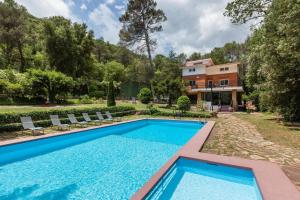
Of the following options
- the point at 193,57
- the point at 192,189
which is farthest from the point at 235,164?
the point at 193,57

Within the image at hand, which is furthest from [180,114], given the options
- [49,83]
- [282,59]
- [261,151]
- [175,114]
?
[49,83]

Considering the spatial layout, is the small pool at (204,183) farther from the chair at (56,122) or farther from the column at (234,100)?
the column at (234,100)

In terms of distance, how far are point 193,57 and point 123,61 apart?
18.9m

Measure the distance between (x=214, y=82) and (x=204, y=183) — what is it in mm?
27455

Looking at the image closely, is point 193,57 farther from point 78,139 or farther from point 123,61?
point 78,139

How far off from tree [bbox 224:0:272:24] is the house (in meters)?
12.6

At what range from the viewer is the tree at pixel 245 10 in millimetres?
15852

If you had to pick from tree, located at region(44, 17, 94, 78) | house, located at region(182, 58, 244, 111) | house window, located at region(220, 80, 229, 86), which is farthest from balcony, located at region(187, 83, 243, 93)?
tree, located at region(44, 17, 94, 78)

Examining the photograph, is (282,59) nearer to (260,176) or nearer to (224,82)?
(260,176)

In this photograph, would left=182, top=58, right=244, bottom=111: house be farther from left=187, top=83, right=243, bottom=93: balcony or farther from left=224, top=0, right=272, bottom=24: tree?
left=224, top=0, right=272, bottom=24: tree

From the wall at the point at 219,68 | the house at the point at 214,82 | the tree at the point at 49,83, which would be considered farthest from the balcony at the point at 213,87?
the tree at the point at 49,83

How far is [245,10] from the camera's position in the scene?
1616 centimetres

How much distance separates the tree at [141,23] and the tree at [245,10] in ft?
50.3

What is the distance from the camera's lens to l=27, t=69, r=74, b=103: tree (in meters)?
21.9
